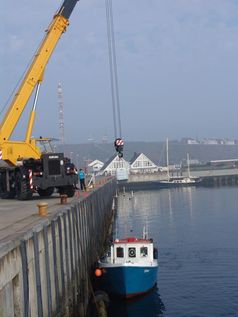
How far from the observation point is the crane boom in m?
37.1

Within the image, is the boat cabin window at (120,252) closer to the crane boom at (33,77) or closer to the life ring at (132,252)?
the life ring at (132,252)

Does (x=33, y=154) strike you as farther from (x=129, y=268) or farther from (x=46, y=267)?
(x=46, y=267)

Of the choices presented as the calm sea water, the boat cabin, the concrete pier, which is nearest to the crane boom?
the concrete pier

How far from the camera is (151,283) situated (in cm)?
3059

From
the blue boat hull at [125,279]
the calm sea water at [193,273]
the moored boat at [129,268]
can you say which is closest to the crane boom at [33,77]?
the moored boat at [129,268]

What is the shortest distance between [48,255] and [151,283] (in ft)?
48.8

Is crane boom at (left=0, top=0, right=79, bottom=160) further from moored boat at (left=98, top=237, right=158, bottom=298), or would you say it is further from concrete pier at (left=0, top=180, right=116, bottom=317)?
moored boat at (left=98, top=237, right=158, bottom=298)

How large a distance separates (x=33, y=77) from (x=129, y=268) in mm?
17121

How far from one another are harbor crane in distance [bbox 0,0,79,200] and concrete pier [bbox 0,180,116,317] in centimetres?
733

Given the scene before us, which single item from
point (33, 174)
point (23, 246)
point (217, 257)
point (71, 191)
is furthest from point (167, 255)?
point (23, 246)

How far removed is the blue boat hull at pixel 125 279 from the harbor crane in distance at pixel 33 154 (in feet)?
29.2

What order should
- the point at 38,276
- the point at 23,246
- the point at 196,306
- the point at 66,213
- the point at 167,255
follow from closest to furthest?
the point at 23,246
the point at 38,276
the point at 66,213
the point at 196,306
the point at 167,255

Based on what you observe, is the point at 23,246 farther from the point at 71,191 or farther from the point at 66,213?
the point at 71,191

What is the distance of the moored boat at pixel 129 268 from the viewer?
28906mm
